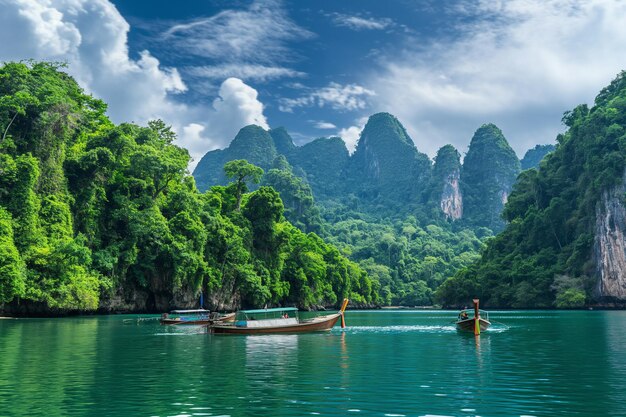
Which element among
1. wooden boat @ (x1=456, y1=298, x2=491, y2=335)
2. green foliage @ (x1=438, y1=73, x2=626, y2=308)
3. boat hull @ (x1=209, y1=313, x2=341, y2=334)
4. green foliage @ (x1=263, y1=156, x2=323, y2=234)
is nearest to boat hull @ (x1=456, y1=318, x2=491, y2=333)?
Result: wooden boat @ (x1=456, y1=298, x2=491, y2=335)

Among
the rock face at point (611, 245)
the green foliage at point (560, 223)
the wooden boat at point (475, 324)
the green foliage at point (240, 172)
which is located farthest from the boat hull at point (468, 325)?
the rock face at point (611, 245)

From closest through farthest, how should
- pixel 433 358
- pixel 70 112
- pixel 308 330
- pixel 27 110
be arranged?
pixel 433 358 → pixel 308 330 → pixel 27 110 → pixel 70 112

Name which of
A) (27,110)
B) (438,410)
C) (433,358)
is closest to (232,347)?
(433,358)

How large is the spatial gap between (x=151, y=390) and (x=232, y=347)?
12.4m

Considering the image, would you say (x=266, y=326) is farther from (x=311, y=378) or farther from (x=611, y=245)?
(x=611, y=245)

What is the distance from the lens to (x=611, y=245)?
82.7 m

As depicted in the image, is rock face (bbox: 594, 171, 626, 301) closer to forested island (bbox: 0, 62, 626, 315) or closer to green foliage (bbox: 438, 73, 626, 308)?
forested island (bbox: 0, 62, 626, 315)

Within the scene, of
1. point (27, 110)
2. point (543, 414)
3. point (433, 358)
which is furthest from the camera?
point (27, 110)

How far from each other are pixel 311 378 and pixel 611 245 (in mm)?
78455

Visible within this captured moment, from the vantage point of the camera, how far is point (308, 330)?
36.8 m

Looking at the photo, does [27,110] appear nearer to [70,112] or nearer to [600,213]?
[70,112]

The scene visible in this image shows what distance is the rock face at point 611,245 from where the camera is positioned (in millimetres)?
80438

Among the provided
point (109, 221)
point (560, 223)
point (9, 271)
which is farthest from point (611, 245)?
point (9, 271)

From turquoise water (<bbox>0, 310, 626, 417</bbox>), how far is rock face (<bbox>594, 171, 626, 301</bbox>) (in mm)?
59214
